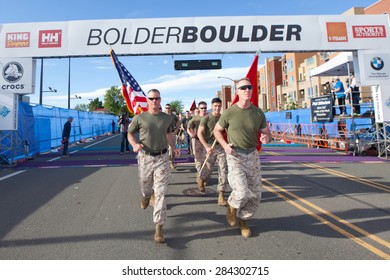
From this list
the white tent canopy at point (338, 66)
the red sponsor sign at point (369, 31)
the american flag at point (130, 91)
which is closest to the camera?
the american flag at point (130, 91)

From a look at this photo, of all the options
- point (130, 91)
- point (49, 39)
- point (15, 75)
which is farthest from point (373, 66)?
point (15, 75)

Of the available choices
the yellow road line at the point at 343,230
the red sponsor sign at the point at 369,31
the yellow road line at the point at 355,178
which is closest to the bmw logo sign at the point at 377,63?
the red sponsor sign at the point at 369,31

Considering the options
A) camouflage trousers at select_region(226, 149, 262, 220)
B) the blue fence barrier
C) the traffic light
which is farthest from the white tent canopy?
the blue fence barrier

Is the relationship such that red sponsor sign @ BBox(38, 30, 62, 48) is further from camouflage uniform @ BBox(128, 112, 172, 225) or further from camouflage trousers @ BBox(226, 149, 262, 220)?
camouflage trousers @ BBox(226, 149, 262, 220)

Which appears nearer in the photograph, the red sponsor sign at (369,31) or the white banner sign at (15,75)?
the white banner sign at (15,75)

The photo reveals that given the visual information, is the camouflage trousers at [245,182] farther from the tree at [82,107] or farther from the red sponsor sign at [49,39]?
the tree at [82,107]

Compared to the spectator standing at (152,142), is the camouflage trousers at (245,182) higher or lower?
lower

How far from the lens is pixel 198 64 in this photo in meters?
12.3

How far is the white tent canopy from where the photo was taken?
13214 mm

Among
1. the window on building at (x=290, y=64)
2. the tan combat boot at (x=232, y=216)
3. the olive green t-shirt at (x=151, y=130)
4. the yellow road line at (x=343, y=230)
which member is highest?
the window on building at (x=290, y=64)

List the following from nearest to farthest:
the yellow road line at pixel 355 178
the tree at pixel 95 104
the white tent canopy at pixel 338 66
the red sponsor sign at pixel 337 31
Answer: the yellow road line at pixel 355 178 < the red sponsor sign at pixel 337 31 < the white tent canopy at pixel 338 66 < the tree at pixel 95 104

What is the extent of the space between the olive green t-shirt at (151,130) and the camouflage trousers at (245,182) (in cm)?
105

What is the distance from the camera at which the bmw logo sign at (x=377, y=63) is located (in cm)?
1130
